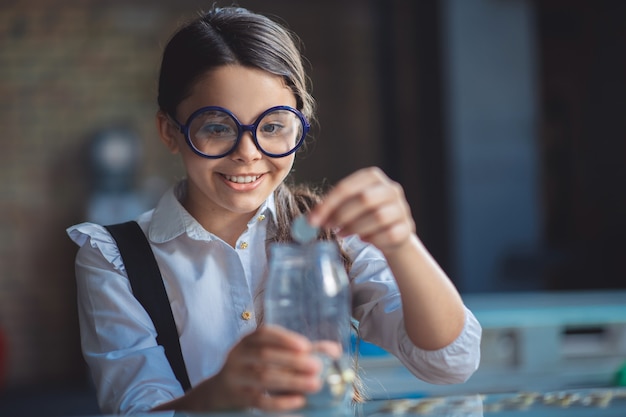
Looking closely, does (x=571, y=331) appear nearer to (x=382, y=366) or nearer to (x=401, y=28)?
(x=401, y=28)

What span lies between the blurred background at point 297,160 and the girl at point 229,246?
3817 mm

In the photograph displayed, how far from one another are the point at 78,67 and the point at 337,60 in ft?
6.37

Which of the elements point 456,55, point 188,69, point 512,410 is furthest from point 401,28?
point 512,410

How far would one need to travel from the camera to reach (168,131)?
1302mm

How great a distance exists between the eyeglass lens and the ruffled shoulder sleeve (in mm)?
219

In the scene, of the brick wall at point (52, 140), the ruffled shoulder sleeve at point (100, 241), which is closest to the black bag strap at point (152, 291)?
the ruffled shoulder sleeve at point (100, 241)

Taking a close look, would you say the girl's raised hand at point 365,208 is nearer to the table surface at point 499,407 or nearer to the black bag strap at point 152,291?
the table surface at point 499,407

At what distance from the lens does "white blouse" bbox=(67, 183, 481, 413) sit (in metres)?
1.10

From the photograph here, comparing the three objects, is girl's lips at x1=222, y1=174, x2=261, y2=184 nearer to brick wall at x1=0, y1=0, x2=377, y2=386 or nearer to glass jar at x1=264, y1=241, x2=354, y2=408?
glass jar at x1=264, y1=241, x2=354, y2=408

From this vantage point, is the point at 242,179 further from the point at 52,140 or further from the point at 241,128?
the point at 52,140

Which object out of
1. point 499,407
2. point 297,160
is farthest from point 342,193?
point 297,160

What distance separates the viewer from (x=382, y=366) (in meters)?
2.22

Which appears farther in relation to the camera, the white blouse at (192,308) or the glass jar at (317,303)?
the white blouse at (192,308)

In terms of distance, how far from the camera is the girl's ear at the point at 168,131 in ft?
4.23
